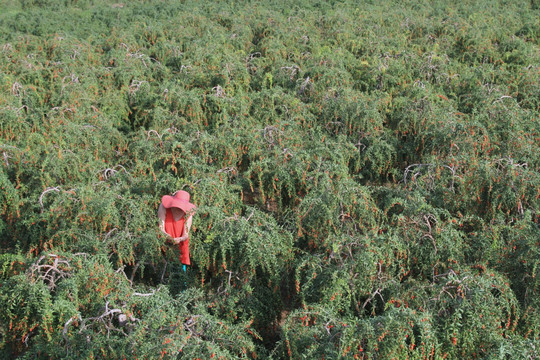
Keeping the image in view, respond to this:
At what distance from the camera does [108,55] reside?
9930mm

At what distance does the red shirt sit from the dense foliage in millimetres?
148

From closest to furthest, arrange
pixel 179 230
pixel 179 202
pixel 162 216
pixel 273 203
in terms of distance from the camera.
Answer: pixel 179 202 → pixel 162 216 → pixel 179 230 → pixel 273 203

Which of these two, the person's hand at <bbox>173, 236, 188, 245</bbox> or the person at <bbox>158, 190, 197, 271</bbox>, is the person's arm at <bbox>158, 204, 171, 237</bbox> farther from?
the person's hand at <bbox>173, 236, 188, 245</bbox>

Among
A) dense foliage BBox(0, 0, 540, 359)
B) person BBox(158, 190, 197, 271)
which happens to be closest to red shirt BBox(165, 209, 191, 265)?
person BBox(158, 190, 197, 271)

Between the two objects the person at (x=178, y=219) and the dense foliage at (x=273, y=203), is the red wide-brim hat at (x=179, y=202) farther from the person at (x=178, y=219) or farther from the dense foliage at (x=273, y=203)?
the dense foliage at (x=273, y=203)

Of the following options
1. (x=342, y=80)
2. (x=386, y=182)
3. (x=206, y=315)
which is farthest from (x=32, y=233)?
(x=342, y=80)

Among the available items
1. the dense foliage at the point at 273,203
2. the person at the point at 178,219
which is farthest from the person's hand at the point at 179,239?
the dense foliage at the point at 273,203

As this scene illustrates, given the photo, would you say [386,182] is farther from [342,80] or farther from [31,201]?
[31,201]

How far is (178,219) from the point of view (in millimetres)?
5090

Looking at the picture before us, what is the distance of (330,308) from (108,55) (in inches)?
316

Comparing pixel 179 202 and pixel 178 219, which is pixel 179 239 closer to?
pixel 178 219

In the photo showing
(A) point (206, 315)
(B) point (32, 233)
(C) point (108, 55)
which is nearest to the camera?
(A) point (206, 315)

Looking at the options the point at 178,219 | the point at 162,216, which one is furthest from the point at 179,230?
the point at 162,216

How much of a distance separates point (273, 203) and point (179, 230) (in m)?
1.68
